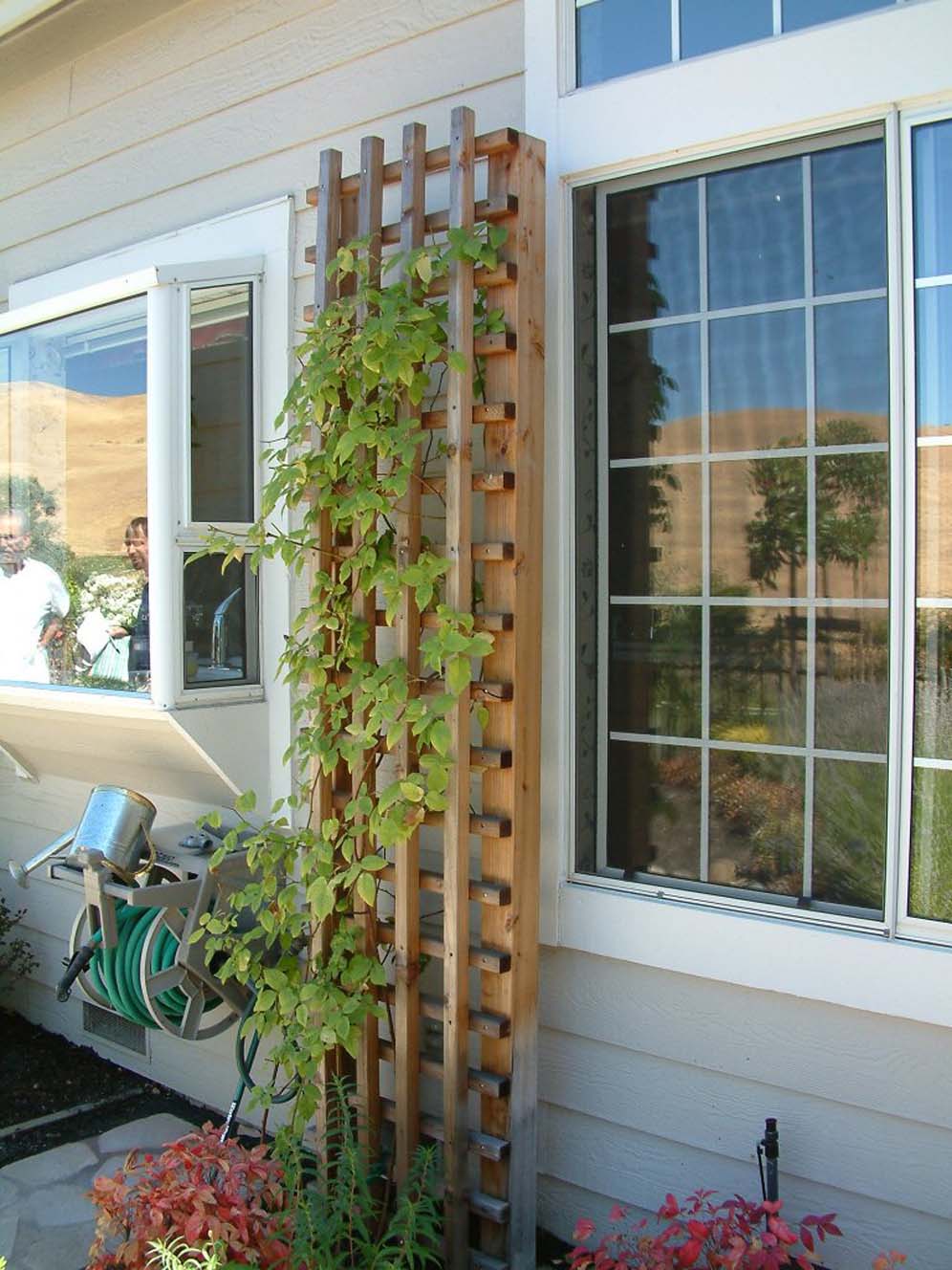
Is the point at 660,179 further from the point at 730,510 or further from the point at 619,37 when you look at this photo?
the point at 730,510

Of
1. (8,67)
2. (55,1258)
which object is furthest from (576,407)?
(8,67)

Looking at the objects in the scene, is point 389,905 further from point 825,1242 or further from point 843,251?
point 843,251

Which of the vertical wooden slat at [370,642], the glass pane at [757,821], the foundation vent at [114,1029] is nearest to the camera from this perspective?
the glass pane at [757,821]

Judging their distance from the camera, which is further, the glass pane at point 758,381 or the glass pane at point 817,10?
the glass pane at point 758,381

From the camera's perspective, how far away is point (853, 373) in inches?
86.4

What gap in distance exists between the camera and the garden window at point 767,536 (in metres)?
2.11

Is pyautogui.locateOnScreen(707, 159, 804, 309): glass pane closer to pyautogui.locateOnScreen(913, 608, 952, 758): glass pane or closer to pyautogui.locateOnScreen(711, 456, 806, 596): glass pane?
pyautogui.locateOnScreen(711, 456, 806, 596): glass pane

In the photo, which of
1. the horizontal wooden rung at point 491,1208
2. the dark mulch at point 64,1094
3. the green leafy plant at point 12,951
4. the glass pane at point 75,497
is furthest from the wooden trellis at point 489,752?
the green leafy plant at point 12,951

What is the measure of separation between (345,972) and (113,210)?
101 inches

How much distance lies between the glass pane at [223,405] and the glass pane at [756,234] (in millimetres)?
1308

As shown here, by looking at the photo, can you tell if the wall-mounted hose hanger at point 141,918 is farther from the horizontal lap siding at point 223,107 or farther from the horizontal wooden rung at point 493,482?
the horizontal lap siding at point 223,107

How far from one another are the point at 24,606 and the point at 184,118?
1.54 metres

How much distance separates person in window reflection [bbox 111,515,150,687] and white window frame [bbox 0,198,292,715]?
7 cm

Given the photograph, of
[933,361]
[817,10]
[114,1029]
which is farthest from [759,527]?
[114,1029]
